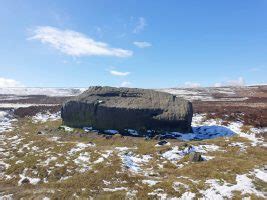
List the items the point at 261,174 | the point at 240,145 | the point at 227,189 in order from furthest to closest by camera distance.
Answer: the point at 240,145 → the point at 261,174 → the point at 227,189

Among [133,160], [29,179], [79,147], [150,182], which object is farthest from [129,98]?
[29,179]

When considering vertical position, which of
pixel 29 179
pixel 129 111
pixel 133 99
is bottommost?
pixel 29 179

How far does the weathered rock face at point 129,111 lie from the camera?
29.9 meters

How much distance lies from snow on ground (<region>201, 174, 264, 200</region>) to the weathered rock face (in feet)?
39.9

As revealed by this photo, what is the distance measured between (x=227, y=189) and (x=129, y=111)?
15.3 metres

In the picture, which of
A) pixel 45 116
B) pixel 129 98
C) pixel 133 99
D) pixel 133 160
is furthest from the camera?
pixel 45 116

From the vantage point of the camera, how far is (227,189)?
16.8 m

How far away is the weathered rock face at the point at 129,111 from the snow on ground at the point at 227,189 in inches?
479

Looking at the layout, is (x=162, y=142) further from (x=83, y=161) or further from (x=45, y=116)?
(x=45, y=116)

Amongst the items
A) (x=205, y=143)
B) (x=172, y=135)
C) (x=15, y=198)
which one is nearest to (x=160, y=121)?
(x=172, y=135)

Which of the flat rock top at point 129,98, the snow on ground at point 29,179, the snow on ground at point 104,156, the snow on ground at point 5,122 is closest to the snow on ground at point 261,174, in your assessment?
the snow on ground at point 104,156

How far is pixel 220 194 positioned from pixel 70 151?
42.9 feet

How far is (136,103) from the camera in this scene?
31.5 metres

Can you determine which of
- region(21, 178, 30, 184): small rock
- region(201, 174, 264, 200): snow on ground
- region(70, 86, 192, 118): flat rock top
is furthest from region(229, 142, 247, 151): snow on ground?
region(21, 178, 30, 184): small rock
